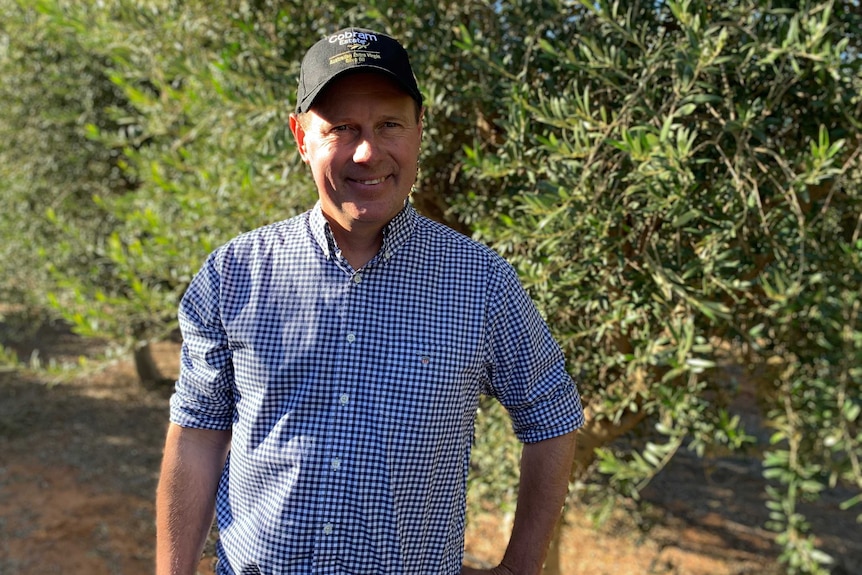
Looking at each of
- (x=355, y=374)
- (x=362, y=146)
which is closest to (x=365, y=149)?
(x=362, y=146)

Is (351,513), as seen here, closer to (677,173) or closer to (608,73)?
(677,173)

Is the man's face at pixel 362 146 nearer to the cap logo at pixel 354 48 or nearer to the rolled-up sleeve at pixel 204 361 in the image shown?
the cap logo at pixel 354 48

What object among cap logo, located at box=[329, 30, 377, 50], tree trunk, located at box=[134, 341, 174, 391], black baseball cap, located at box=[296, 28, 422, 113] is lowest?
tree trunk, located at box=[134, 341, 174, 391]

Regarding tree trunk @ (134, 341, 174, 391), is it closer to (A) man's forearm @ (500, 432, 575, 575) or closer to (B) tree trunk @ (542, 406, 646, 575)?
(B) tree trunk @ (542, 406, 646, 575)

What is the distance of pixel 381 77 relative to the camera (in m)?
1.74

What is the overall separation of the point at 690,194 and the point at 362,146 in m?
1.15

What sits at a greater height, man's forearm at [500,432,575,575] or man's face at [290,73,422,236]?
man's face at [290,73,422,236]

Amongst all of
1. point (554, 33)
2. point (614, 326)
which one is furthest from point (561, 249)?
point (554, 33)

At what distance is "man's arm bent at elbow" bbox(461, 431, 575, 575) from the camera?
188 centimetres

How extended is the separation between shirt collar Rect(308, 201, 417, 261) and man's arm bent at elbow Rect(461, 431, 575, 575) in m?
0.63

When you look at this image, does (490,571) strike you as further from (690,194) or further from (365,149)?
(690,194)

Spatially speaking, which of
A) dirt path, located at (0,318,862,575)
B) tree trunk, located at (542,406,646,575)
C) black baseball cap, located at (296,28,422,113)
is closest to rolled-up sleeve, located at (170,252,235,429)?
black baseball cap, located at (296,28,422,113)

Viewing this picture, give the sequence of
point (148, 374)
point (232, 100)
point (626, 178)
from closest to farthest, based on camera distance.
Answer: point (626, 178), point (232, 100), point (148, 374)

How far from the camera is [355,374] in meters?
1.74
